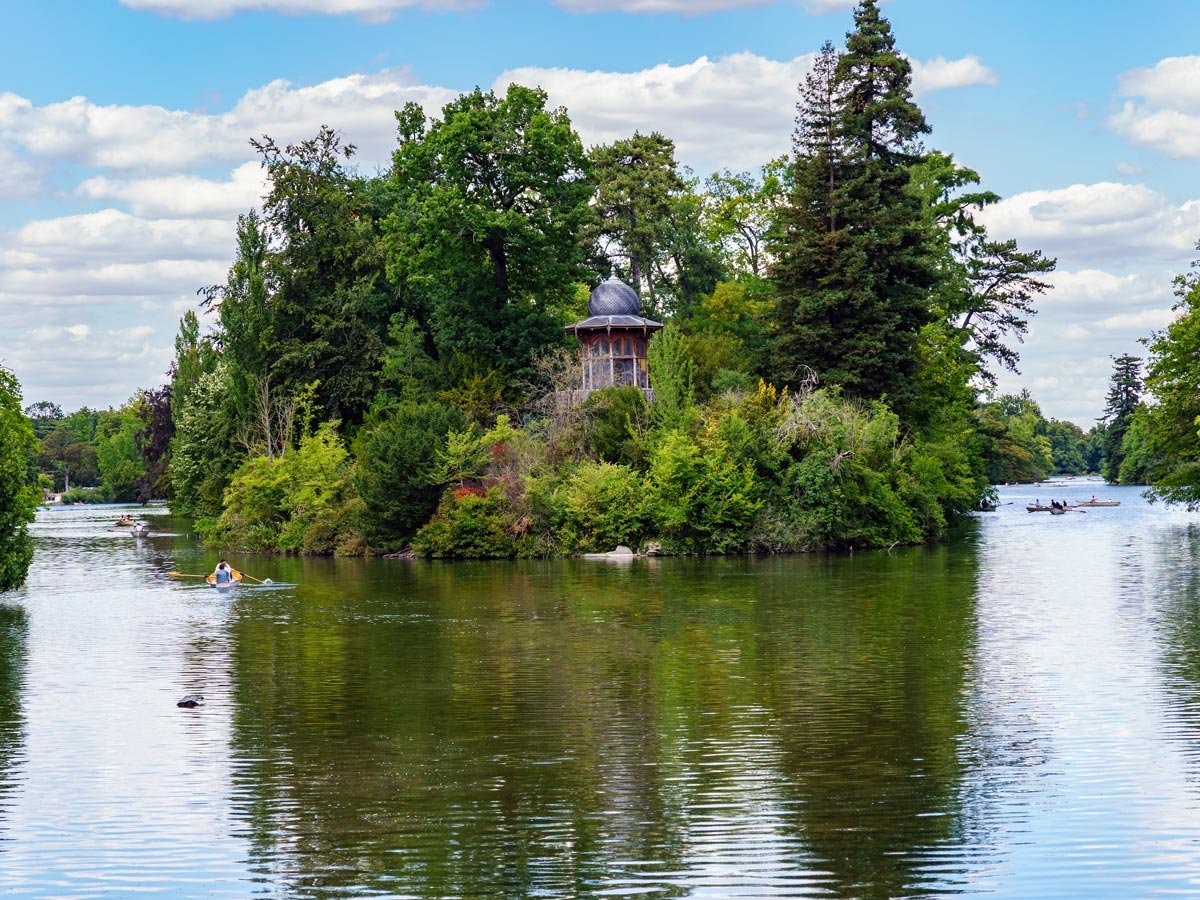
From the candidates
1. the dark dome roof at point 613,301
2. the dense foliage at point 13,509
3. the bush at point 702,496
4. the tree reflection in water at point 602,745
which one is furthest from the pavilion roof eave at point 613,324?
the dense foliage at point 13,509

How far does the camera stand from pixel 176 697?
77.3ft

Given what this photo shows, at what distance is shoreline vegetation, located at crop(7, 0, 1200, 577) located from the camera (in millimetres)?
55906

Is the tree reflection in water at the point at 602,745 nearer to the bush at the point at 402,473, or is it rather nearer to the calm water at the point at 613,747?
the calm water at the point at 613,747

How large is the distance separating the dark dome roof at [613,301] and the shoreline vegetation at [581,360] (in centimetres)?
291

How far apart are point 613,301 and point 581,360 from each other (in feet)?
10.2

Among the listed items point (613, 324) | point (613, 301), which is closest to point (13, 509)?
point (613, 324)

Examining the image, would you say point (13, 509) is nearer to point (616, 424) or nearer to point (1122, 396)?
point (616, 424)

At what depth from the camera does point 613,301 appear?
63594 millimetres

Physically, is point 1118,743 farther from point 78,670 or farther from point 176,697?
point 78,670

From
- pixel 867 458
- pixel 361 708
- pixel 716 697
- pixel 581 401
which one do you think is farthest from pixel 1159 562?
pixel 361 708

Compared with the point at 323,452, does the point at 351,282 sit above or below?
above

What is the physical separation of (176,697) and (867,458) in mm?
37848

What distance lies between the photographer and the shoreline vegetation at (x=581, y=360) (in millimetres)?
55906

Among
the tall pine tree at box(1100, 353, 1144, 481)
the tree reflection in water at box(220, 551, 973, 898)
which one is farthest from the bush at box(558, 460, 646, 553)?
the tall pine tree at box(1100, 353, 1144, 481)
